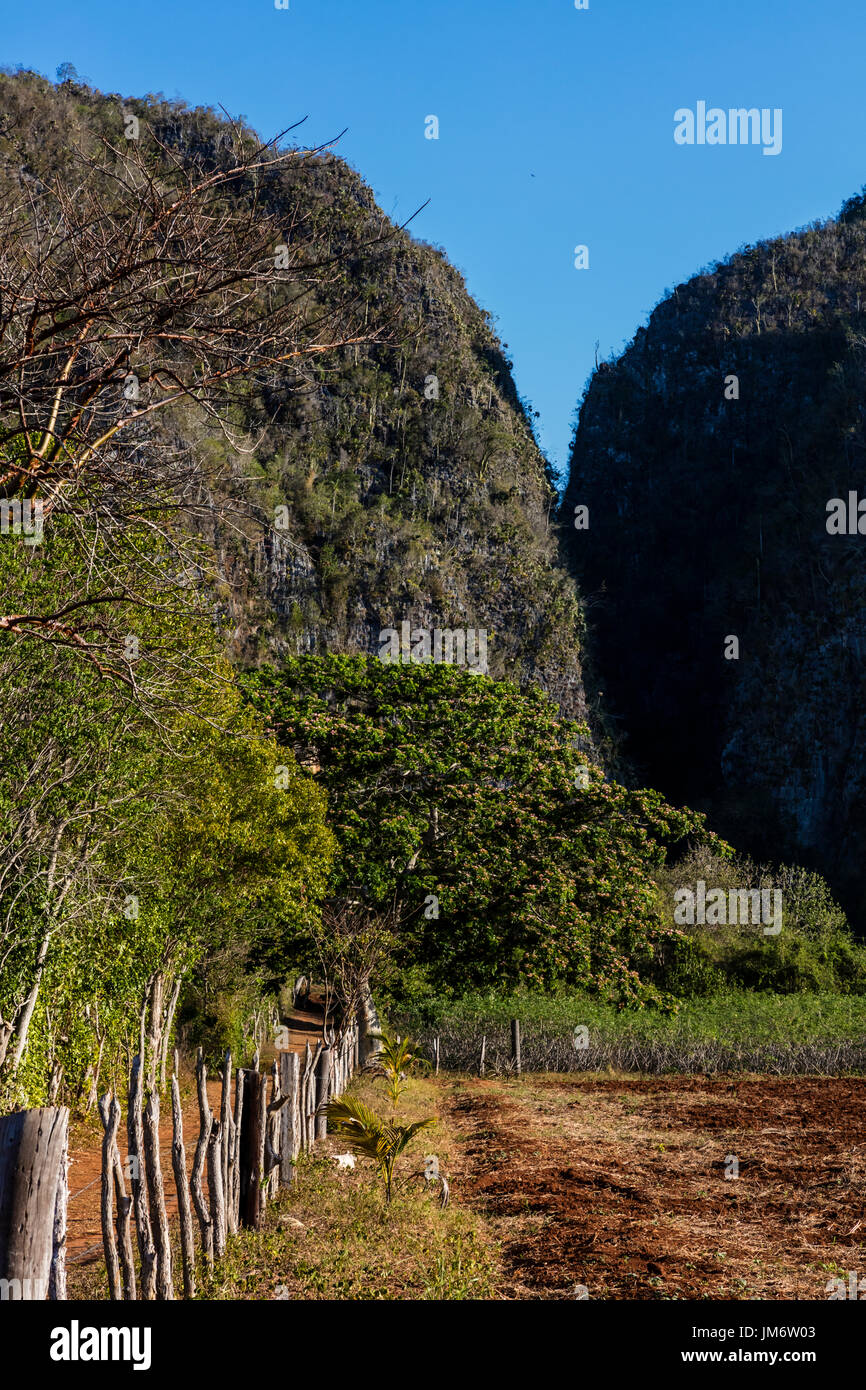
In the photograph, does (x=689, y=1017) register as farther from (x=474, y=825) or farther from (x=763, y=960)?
(x=474, y=825)

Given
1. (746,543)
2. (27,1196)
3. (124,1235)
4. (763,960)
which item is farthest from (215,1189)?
(746,543)

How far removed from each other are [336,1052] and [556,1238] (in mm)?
7042

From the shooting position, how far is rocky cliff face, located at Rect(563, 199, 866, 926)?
2213 inches

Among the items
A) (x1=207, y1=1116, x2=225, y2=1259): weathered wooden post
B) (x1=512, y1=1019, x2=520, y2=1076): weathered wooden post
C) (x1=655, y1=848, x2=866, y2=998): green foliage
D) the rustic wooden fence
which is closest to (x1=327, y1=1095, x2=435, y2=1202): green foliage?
the rustic wooden fence

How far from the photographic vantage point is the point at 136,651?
26.0ft

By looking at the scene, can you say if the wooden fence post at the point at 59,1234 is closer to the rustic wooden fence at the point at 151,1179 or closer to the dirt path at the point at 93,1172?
the rustic wooden fence at the point at 151,1179

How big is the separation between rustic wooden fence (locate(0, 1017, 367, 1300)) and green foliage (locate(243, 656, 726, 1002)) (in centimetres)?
1072

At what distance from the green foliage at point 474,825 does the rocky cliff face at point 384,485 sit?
1768 centimetres

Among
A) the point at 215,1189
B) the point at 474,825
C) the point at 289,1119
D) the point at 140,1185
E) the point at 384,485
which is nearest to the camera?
the point at 140,1185

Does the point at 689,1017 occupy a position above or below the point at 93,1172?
below

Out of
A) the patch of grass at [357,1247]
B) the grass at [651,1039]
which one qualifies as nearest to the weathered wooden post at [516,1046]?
the grass at [651,1039]

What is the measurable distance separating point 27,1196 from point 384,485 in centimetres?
5099

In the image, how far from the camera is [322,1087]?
13.2 metres

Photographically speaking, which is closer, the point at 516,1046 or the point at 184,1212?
the point at 184,1212
